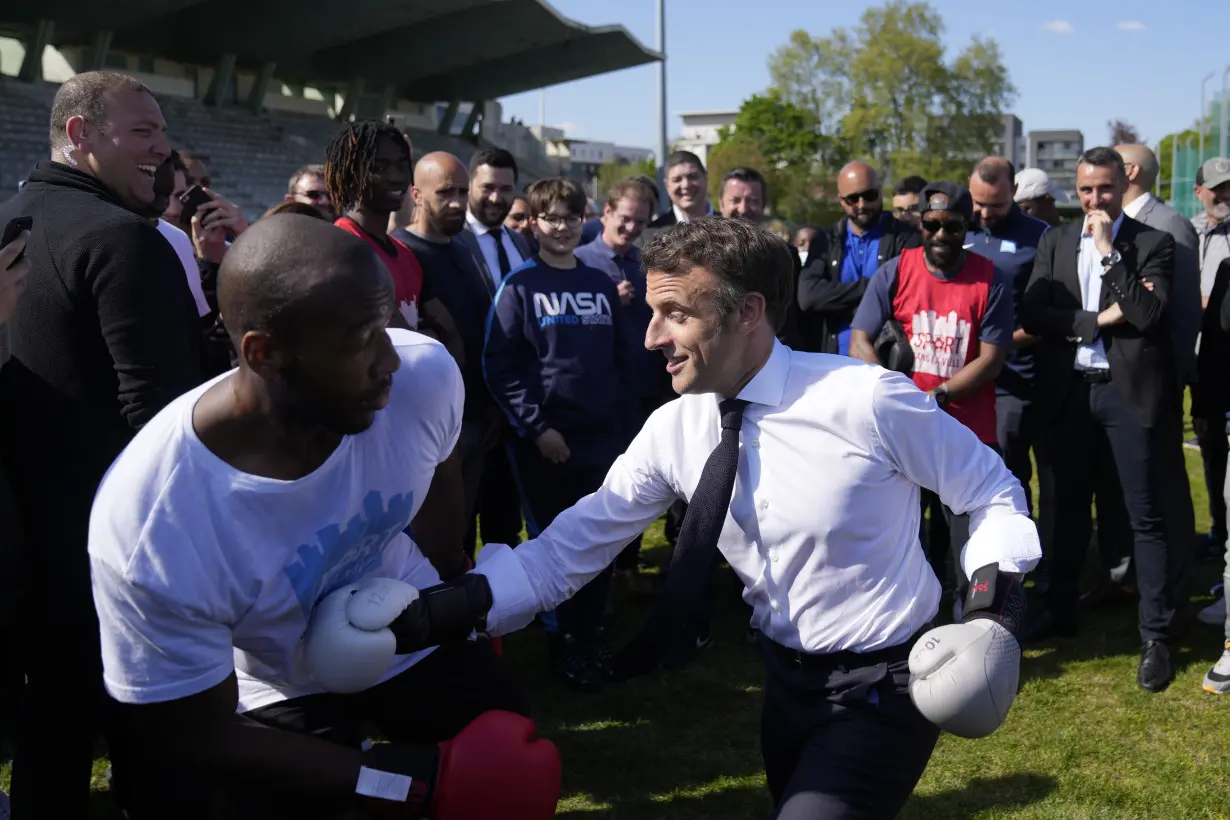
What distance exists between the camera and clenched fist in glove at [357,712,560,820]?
2.14 m

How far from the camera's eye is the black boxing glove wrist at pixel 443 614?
7.38 feet

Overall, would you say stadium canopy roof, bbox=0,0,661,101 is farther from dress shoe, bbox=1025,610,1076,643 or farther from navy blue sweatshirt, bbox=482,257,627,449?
dress shoe, bbox=1025,610,1076,643

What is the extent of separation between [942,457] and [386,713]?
1.45 meters

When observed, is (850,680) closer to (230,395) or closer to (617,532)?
(617,532)

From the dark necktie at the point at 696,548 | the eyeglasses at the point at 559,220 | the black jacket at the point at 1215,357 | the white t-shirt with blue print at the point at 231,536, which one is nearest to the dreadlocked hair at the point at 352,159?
the eyeglasses at the point at 559,220

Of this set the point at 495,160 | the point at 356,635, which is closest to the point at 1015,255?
the point at 495,160

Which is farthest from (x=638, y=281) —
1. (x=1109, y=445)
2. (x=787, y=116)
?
(x=787, y=116)

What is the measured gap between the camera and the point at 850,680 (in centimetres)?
249

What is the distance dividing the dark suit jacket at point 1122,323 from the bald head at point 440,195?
2.67m

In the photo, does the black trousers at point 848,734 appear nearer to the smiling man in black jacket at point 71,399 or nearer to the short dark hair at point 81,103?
the smiling man in black jacket at point 71,399

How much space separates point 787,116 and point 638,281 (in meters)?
59.2

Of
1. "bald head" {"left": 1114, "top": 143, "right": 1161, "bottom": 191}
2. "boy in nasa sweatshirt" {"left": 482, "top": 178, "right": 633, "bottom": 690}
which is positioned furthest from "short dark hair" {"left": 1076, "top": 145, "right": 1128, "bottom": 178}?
"boy in nasa sweatshirt" {"left": 482, "top": 178, "right": 633, "bottom": 690}

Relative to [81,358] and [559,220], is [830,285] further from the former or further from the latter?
[81,358]

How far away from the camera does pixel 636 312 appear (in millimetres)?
5629
